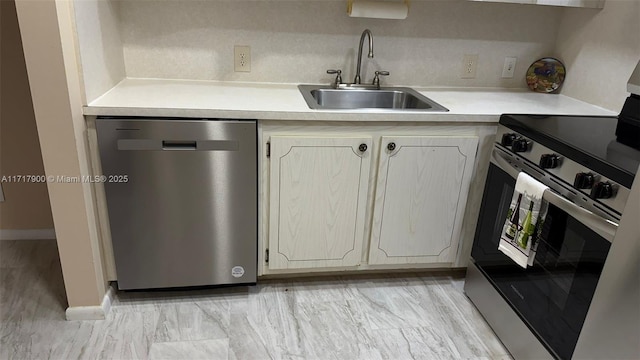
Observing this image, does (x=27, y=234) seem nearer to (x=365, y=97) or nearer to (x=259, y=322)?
(x=259, y=322)

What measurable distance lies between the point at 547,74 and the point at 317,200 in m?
1.41

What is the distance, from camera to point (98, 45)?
179cm

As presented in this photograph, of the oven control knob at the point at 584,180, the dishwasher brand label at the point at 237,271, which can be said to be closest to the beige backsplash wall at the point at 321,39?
the dishwasher brand label at the point at 237,271

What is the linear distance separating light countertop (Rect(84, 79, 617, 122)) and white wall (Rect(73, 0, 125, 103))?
5 cm

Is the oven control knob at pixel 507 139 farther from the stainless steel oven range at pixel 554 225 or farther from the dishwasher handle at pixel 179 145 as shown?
the dishwasher handle at pixel 179 145

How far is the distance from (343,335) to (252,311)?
1.36ft

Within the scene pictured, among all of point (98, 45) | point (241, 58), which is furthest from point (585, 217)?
point (98, 45)

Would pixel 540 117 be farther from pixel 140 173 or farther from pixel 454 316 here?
pixel 140 173

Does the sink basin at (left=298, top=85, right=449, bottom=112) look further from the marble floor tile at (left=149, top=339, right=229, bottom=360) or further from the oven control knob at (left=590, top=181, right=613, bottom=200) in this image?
the marble floor tile at (left=149, top=339, right=229, bottom=360)

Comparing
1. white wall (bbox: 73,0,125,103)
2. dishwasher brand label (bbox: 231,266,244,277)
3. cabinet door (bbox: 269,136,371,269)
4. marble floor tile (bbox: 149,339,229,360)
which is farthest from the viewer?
dishwasher brand label (bbox: 231,266,244,277)

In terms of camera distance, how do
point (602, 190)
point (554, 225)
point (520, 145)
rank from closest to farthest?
point (602, 190)
point (554, 225)
point (520, 145)

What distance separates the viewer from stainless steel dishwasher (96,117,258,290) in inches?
68.2

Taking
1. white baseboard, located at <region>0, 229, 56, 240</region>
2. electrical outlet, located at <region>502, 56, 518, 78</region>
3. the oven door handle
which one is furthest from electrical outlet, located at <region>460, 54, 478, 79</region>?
white baseboard, located at <region>0, 229, 56, 240</region>

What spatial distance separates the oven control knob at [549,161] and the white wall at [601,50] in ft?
2.59
